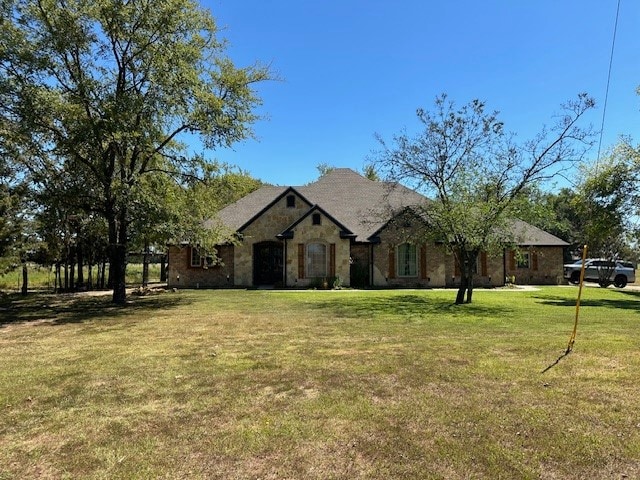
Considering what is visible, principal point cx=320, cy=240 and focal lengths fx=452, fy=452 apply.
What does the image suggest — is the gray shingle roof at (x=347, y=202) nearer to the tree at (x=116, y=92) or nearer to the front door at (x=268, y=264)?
the front door at (x=268, y=264)

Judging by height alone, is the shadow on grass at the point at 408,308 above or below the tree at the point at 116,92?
below

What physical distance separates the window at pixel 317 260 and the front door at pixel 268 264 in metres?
2.52

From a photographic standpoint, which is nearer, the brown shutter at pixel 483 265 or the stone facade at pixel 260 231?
the stone facade at pixel 260 231

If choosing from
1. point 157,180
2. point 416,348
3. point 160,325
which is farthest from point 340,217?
point 416,348

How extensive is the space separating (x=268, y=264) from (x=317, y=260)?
3.67 metres

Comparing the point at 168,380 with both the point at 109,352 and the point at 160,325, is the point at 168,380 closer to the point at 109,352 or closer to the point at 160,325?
the point at 109,352

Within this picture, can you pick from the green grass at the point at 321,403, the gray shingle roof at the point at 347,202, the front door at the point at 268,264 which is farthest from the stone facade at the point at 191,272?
the green grass at the point at 321,403

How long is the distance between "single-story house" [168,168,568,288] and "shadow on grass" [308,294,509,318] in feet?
22.9

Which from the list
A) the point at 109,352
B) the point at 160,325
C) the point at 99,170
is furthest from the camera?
the point at 99,170

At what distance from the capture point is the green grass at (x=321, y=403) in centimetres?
377

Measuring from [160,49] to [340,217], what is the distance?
46.9 feet

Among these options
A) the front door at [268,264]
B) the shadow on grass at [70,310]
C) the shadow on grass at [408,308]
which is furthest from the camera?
the front door at [268,264]

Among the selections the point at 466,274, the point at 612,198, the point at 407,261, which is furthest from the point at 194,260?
the point at 612,198

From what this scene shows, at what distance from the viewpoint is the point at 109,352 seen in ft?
26.1
